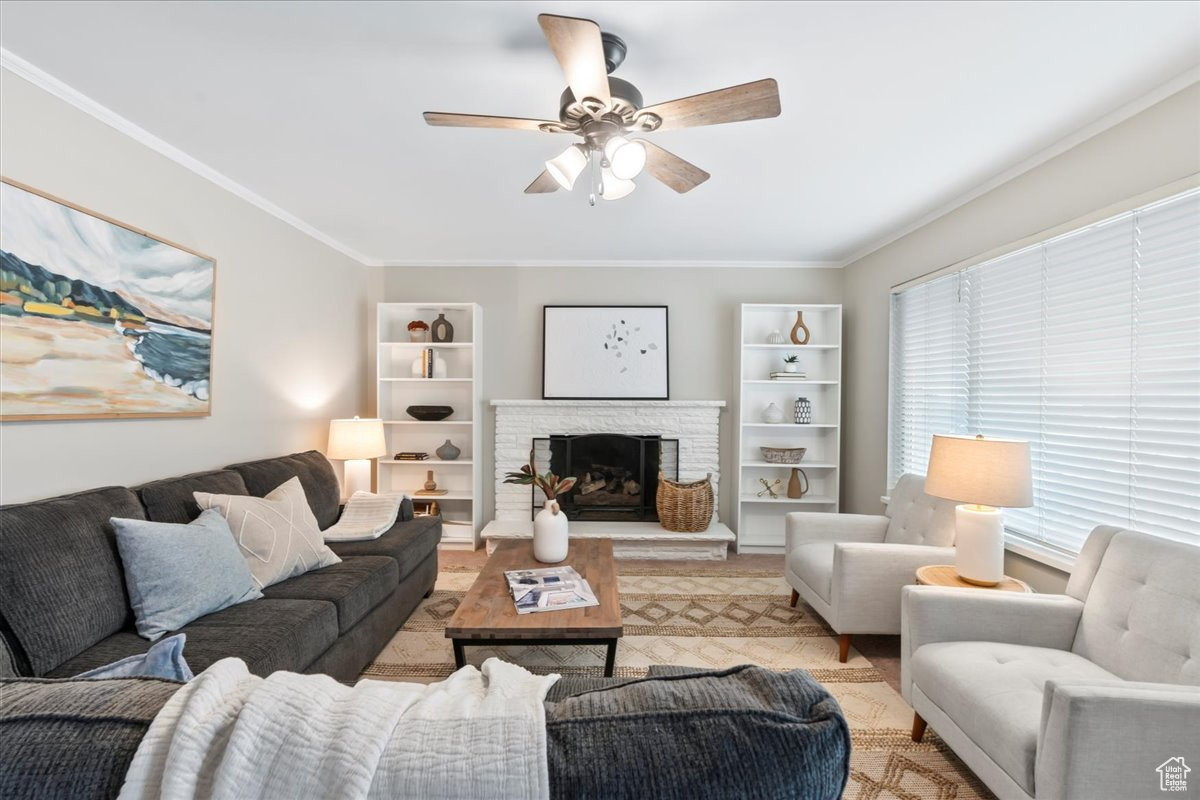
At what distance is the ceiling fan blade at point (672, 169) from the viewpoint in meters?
2.15

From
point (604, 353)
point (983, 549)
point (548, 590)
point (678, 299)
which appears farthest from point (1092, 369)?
point (604, 353)

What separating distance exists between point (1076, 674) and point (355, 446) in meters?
3.83

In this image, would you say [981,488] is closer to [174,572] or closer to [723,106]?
[723,106]

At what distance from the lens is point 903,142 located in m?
2.52

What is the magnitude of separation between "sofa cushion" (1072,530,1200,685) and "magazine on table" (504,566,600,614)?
72.5 inches

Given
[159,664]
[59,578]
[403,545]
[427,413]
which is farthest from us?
[427,413]

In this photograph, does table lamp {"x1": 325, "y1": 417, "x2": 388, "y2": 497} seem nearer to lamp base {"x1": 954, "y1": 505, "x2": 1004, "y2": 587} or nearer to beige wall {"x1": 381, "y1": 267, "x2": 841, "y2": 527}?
beige wall {"x1": 381, "y1": 267, "x2": 841, "y2": 527}

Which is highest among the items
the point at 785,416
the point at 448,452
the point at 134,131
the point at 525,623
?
the point at 134,131

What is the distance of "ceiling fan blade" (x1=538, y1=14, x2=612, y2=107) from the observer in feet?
4.61

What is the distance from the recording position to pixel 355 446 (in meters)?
3.75

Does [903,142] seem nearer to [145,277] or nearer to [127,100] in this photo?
[127,100]

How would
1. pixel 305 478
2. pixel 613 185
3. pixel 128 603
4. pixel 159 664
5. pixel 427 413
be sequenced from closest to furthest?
pixel 159 664 → pixel 128 603 → pixel 613 185 → pixel 305 478 → pixel 427 413

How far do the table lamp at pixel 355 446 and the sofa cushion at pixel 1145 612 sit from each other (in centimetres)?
382

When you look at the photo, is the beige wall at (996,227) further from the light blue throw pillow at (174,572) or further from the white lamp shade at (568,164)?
the light blue throw pillow at (174,572)
